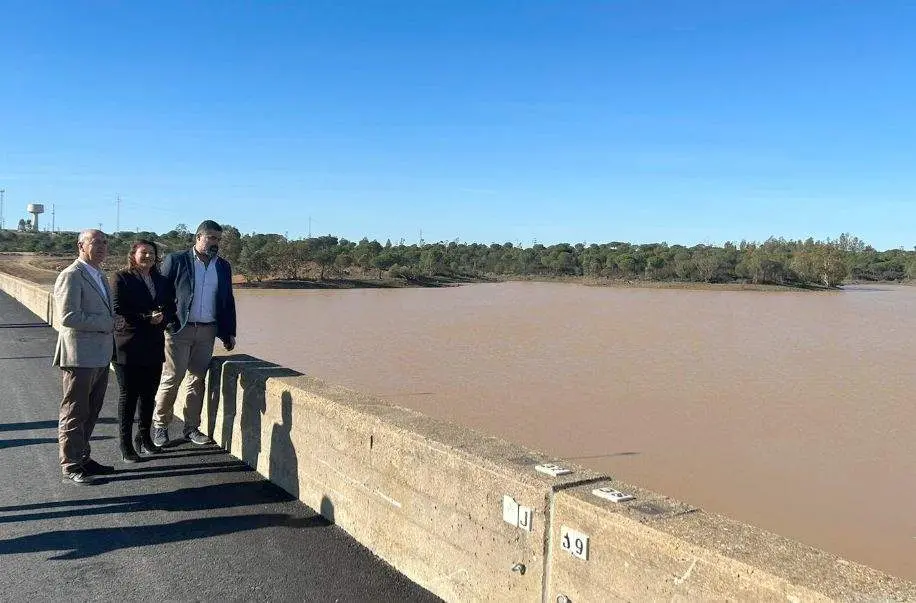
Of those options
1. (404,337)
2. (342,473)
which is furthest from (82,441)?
(404,337)

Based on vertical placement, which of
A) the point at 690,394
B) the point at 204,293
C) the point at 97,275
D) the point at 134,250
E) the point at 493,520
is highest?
the point at 134,250

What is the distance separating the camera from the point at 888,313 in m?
43.0

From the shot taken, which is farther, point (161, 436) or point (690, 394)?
point (690, 394)

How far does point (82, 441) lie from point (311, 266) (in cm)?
5719

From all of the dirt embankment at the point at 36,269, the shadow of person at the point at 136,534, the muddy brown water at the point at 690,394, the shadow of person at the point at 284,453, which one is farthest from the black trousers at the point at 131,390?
the dirt embankment at the point at 36,269

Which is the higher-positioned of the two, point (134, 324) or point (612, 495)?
point (134, 324)

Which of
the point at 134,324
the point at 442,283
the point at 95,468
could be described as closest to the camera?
the point at 95,468

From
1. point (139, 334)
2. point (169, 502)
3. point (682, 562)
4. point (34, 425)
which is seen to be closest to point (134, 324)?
point (139, 334)

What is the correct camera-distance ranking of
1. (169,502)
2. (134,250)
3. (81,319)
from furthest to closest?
1. (134,250)
2. (81,319)
3. (169,502)

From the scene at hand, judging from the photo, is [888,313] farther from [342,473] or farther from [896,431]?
[342,473]

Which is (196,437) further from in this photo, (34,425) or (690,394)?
(690,394)

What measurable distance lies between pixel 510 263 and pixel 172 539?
305 feet

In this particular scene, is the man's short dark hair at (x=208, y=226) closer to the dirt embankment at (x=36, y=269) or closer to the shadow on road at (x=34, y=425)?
the shadow on road at (x=34, y=425)

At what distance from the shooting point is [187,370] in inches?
219
